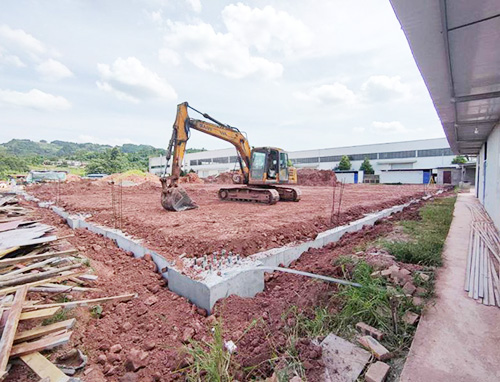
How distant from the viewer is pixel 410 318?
2.41 metres

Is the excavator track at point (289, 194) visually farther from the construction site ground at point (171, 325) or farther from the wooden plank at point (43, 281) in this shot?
the wooden plank at point (43, 281)

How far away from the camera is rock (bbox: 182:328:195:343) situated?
8.83ft

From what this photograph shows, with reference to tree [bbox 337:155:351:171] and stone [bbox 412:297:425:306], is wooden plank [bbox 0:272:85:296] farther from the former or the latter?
tree [bbox 337:155:351:171]

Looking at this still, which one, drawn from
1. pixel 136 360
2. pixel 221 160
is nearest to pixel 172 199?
pixel 136 360

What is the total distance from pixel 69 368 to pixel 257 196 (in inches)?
367

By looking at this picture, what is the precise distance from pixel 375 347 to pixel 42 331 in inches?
115

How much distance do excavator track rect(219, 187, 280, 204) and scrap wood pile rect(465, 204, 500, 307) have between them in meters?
6.29

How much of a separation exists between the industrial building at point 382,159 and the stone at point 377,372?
1300 inches

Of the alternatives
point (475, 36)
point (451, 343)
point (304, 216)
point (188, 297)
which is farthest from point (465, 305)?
point (304, 216)

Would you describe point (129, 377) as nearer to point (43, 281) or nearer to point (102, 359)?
point (102, 359)

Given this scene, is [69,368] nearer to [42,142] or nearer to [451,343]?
[451,343]

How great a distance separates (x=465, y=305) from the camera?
2666mm

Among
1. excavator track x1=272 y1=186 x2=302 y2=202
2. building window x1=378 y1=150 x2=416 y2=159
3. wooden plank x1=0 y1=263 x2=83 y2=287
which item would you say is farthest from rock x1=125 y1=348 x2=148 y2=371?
building window x1=378 y1=150 x2=416 y2=159

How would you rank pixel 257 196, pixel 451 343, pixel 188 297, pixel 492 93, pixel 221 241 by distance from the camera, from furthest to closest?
pixel 257 196 < pixel 221 241 < pixel 492 93 < pixel 188 297 < pixel 451 343
